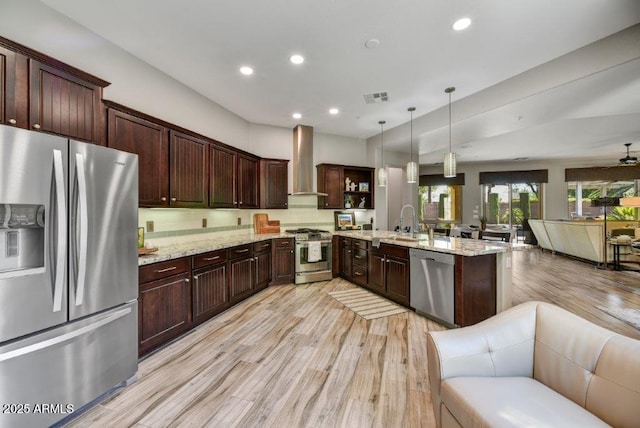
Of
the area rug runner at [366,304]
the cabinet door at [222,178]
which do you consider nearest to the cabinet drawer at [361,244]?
the area rug runner at [366,304]

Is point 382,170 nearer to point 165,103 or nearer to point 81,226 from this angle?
point 165,103

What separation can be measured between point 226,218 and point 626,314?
591 cm

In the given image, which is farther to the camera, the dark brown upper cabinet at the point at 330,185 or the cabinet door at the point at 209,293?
the dark brown upper cabinet at the point at 330,185

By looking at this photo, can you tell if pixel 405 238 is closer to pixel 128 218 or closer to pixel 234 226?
pixel 234 226

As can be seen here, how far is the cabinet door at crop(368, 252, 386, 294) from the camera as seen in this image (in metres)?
4.05

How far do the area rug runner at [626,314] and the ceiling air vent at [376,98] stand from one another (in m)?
4.26

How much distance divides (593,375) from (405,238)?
2.82m

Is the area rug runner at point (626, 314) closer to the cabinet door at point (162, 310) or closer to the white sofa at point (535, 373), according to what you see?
the white sofa at point (535, 373)

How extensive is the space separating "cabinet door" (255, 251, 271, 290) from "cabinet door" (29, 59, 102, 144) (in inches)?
105

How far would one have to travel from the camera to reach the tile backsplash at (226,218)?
126 inches

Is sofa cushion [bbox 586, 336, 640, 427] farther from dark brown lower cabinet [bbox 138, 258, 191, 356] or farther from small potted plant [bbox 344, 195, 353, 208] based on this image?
small potted plant [bbox 344, 195, 353, 208]

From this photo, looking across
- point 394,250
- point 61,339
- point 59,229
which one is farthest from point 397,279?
point 59,229

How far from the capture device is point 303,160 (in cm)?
527

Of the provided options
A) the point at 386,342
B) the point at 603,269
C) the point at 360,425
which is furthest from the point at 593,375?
the point at 603,269
